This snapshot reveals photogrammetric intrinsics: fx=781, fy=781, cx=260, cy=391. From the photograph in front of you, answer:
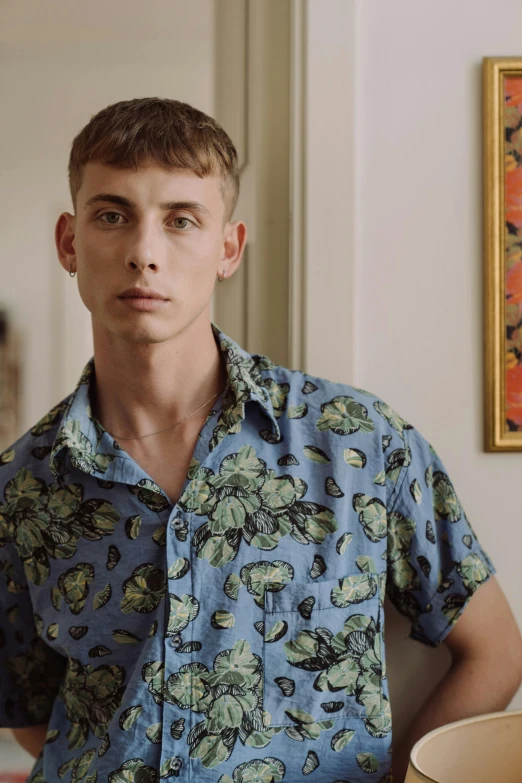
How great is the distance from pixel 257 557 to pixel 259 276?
1.84ft

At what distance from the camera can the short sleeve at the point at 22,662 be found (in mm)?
1293

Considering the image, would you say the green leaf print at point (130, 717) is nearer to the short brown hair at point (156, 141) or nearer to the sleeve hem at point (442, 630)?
the sleeve hem at point (442, 630)

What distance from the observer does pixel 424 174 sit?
1.37 m

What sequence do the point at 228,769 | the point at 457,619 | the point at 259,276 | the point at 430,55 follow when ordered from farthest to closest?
1. the point at 259,276
2. the point at 430,55
3. the point at 457,619
4. the point at 228,769

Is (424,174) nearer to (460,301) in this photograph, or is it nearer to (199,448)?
(460,301)

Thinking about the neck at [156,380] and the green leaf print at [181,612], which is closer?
the green leaf print at [181,612]

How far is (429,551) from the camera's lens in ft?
3.97

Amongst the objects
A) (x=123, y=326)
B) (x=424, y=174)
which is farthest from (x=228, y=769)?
(x=424, y=174)

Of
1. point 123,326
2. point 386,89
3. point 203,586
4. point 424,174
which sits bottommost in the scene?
point 203,586

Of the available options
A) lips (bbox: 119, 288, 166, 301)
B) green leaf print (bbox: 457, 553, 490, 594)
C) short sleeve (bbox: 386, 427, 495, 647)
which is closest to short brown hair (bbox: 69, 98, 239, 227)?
lips (bbox: 119, 288, 166, 301)

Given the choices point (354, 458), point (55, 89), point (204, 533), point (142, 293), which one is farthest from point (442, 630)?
point (55, 89)

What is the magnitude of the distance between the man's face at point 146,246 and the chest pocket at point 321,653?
440 millimetres

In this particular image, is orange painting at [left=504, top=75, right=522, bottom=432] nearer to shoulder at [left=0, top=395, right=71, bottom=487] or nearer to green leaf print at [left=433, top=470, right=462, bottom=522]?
green leaf print at [left=433, top=470, right=462, bottom=522]

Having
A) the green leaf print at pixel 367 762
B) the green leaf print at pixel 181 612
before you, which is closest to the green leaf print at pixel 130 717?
the green leaf print at pixel 181 612
